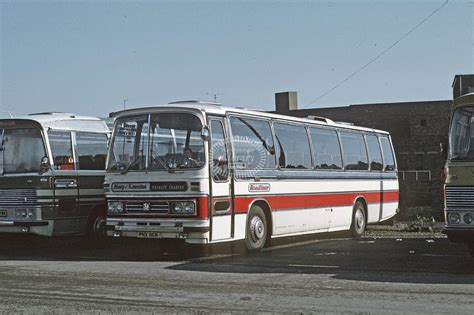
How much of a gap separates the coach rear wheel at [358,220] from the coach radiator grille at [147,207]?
7192mm

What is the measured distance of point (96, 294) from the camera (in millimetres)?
9695

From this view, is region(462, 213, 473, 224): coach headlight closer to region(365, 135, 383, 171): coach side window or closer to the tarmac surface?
the tarmac surface

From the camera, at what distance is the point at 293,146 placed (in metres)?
16.8

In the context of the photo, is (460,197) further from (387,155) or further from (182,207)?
(387,155)

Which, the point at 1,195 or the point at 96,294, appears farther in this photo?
the point at 1,195

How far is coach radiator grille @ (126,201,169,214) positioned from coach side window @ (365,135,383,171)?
8.68 metres

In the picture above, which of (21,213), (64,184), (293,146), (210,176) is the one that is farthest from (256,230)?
(21,213)

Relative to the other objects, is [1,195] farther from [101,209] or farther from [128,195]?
[128,195]

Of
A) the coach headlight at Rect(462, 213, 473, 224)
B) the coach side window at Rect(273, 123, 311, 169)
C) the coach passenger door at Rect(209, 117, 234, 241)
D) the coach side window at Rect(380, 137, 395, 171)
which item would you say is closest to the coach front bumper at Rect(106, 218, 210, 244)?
the coach passenger door at Rect(209, 117, 234, 241)

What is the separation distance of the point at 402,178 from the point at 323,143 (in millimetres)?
20144

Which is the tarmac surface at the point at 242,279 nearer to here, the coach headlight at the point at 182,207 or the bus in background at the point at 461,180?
the bus in background at the point at 461,180

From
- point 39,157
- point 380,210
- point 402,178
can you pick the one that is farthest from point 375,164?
point 402,178

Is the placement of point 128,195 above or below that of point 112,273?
above

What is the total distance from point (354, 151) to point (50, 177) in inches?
326
